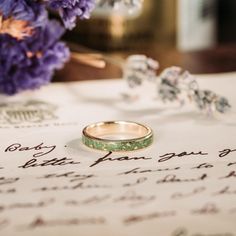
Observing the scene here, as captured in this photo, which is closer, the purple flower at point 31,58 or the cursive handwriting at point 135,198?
the cursive handwriting at point 135,198

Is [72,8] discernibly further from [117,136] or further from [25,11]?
[117,136]

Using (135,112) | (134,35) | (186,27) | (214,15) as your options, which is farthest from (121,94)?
(214,15)

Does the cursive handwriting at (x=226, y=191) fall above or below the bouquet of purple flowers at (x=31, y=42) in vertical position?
below

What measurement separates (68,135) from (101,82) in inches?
11.7

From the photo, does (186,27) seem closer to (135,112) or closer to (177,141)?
(135,112)

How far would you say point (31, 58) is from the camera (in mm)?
845

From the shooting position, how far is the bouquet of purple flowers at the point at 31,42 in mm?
716

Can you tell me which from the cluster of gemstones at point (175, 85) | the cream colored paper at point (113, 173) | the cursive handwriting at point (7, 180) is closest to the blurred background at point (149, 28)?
the cluster of gemstones at point (175, 85)

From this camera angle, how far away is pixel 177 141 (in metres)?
0.68

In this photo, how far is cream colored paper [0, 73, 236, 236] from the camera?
465mm

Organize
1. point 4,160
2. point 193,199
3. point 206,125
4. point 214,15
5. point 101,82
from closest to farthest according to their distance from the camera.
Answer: point 193,199 → point 4,160 → point 206,125 → point 101,82 → point 214,15

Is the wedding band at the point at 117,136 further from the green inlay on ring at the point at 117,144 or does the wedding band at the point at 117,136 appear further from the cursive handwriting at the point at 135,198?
the cursive handwriting at the point at 135,198

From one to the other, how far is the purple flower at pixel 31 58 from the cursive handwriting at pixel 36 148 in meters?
0.20


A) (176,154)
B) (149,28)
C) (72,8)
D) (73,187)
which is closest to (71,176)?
(73,187)
